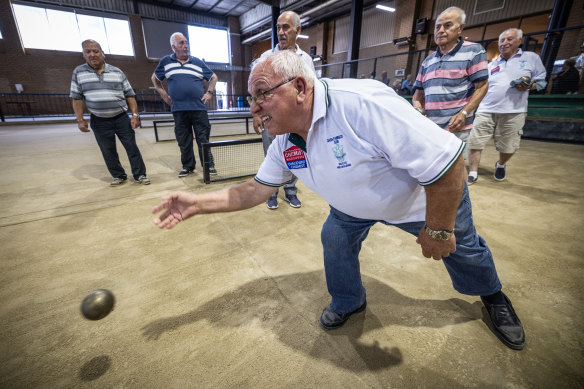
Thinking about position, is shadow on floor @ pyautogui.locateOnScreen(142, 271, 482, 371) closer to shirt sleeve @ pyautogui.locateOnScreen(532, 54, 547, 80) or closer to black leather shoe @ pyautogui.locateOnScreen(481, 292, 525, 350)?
black leather shoe @ pyautogui.locateOnScreen(481, 292, 525, 350)

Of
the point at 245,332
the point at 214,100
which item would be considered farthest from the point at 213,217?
the point at 214,100

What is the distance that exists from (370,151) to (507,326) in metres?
1.16

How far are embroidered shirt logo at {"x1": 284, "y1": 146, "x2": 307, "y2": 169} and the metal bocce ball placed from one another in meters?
1.20

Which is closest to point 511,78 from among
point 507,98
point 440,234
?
point 507,98

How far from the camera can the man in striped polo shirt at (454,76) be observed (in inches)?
89.4

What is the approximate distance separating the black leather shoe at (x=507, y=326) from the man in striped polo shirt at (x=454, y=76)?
175 cm

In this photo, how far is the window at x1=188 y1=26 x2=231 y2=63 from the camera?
1792 cm

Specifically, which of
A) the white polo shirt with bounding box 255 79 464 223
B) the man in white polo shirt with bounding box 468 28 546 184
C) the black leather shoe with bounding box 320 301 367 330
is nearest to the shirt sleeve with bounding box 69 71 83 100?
the white polo shirt with bounding box 255 79 464 223

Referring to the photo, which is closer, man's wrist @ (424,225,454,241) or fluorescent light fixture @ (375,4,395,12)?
man's wrist @ (424,225,454,241)

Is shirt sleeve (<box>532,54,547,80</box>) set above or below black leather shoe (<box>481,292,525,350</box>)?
above

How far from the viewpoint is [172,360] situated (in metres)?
1.16

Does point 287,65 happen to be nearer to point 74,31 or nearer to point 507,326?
point 507,326

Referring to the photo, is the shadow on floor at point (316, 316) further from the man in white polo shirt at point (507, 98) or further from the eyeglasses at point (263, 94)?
the man in white polo shirt at point (507, 98)

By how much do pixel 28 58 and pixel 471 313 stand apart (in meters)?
21.2
